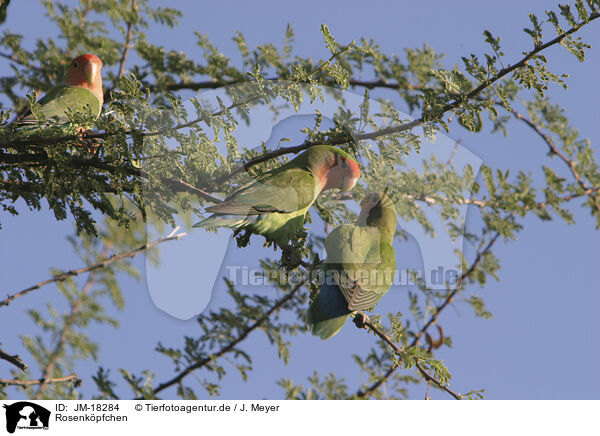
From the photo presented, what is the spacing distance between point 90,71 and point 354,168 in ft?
6.95

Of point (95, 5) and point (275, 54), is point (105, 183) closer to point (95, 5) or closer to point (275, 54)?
point (275, 54)

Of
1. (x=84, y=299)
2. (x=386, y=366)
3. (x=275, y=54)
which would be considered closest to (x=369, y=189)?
(x=386, y=366)

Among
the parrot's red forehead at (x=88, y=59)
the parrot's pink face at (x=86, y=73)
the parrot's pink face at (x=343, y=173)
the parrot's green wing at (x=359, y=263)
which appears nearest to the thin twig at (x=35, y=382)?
the parrot's green wing at (x=359, y=263)

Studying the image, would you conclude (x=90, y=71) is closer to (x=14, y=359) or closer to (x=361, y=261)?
(x=14, y=359)

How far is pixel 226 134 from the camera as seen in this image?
1422mm

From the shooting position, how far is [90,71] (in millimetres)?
3031

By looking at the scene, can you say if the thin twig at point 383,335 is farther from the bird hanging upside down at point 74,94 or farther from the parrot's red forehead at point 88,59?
the parrot's red forehead at point 88,59

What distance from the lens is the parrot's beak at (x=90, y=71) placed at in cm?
301

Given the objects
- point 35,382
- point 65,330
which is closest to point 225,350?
point 35,382

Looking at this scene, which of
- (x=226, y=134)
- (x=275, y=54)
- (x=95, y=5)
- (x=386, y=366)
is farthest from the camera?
(x=95, y=5)

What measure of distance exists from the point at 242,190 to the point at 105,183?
1.76ft

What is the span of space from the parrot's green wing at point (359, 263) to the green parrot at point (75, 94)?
1025mm
